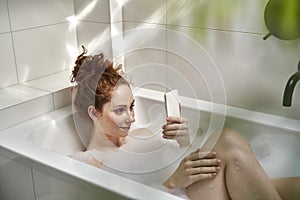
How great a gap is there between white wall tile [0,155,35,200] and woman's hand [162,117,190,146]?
521 millimetres

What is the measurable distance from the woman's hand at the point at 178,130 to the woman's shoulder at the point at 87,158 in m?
0.28

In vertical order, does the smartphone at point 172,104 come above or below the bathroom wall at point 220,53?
below

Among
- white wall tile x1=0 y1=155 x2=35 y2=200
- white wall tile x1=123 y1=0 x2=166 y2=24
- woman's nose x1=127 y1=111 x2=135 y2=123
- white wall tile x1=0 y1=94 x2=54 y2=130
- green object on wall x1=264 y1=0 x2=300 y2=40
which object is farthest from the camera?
white wall tile x1=123 y1=0 x2=166 y2=24

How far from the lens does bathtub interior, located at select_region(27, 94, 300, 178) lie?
1.42 m

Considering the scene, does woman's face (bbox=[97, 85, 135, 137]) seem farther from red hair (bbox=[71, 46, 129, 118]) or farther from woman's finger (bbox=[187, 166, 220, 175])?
woman's finger (bbox=[187, 166, 220, 175])

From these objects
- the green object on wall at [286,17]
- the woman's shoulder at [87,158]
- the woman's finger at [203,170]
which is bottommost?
the woman's shoulder at [87,158]

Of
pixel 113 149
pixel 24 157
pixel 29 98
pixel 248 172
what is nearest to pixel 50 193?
pixel 24 157

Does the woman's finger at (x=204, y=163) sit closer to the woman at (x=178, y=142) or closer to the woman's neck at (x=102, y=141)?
the woman at (x=178, y=142)

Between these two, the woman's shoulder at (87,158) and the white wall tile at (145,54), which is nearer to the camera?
the woman's shoulder at (87,158)

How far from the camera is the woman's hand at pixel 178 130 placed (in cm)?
152

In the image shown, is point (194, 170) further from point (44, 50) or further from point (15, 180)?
point (44, 50)

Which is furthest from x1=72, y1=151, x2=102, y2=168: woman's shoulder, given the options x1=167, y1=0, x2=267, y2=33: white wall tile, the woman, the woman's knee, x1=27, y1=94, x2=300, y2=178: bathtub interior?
x1=167, y1=0, x2=267, y2=33: white wall tile

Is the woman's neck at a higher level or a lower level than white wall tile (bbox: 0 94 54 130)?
lower

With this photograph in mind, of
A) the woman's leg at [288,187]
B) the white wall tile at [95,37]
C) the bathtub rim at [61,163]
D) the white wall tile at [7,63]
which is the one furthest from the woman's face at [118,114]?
the woman's leg at [288,187]
